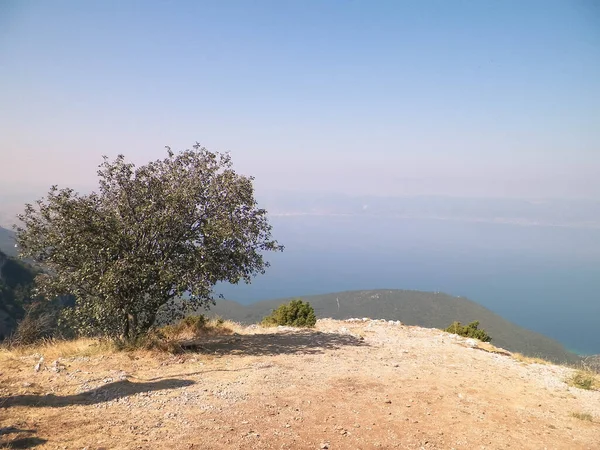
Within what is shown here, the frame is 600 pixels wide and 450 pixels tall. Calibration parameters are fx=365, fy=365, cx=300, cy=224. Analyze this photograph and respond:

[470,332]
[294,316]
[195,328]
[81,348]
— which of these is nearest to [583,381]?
[470,332]

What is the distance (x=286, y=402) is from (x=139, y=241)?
26.8ft

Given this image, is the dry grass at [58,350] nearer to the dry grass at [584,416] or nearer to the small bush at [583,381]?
the dry grass at [584,416]

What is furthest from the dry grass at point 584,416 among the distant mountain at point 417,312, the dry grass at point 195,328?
the distant mountain at point 417,312

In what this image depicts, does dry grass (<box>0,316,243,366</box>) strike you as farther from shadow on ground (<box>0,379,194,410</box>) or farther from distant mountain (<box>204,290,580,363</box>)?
distant mountain (<box>204,290,580,363</box>)

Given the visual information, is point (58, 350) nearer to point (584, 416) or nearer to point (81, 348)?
point (81, 348)

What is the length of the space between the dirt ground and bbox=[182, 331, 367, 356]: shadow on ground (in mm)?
191

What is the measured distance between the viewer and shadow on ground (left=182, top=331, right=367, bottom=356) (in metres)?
15.4

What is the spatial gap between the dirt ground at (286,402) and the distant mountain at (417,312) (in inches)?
3887

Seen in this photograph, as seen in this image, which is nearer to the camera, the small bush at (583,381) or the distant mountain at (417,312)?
the small bush at (583,381)

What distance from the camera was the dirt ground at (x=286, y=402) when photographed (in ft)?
25.5

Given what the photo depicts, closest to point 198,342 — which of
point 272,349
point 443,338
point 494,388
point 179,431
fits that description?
point 272,349

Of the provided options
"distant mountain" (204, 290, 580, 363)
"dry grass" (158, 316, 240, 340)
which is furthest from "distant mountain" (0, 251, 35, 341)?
"dry grass" (158, 316, 240, 340)

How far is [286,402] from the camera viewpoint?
32.3 feet

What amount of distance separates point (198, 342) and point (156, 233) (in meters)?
5.86
